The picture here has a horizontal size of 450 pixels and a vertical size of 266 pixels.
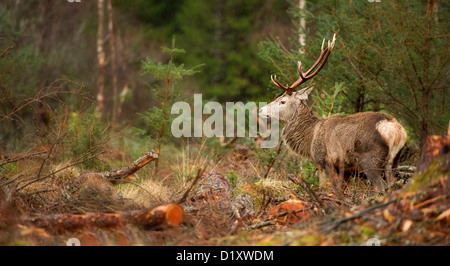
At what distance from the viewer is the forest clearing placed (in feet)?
14.0

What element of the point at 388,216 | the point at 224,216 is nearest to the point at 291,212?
the point at 224,216

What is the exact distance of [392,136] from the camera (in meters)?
6.14

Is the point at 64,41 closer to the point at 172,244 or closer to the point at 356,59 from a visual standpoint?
the point at 356,59

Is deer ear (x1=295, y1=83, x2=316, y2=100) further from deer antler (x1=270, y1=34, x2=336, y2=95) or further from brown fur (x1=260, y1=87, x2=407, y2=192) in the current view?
deer antler (x1=270, y1=34, x2=336, y2=95)

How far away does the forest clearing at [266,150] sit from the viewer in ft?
14.0

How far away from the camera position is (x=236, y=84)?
15.7m

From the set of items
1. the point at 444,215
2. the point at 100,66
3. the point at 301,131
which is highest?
the point at 100,66

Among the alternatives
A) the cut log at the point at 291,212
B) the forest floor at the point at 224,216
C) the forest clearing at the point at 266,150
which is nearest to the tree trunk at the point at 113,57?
the forest clearing at the point at 266,150

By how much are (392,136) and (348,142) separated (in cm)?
64

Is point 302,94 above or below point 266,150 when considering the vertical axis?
above

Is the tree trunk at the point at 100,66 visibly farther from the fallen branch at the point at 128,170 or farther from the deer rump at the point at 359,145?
the deer rump at the point at 359,145

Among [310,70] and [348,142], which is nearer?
[348,142]

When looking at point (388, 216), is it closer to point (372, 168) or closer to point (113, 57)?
point (372, 168)
